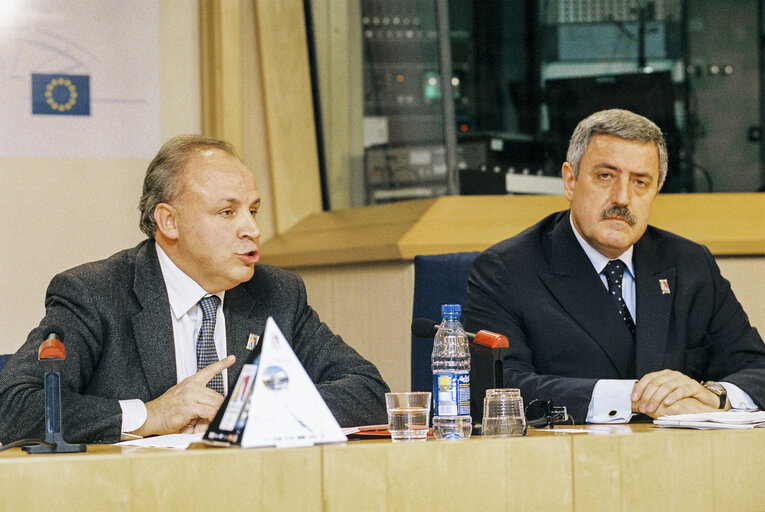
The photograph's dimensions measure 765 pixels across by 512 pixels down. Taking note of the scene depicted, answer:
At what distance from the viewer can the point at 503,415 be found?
5.67 ft

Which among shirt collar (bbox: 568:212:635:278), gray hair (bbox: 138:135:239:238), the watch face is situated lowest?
the watch face

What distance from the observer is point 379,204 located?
3.96m

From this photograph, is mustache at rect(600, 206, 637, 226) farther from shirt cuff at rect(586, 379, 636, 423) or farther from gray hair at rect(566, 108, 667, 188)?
shirt cuff at rect(586, 379, 636, 423)

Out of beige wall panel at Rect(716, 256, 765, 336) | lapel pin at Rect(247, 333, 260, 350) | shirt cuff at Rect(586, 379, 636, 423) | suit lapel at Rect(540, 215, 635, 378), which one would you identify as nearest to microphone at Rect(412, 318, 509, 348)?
shirt cuff at Rect(586, 379, 636, 423)

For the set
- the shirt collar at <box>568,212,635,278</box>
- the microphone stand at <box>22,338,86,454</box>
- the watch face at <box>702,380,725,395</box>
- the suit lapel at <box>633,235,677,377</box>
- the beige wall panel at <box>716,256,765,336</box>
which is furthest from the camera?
the beige wall panel at <box>716,256,765,336</box>

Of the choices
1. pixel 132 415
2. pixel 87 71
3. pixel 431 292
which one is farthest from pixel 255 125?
pixel 132 415

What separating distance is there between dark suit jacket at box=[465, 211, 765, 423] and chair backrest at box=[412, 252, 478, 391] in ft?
0.19

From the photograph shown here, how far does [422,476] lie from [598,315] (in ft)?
3.95

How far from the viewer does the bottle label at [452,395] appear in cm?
174

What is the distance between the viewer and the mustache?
2.58 meters

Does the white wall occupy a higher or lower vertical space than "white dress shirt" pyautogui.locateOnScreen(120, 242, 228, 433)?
higher

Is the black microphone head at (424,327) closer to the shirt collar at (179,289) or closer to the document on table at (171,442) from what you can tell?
the document on table at (171,442)

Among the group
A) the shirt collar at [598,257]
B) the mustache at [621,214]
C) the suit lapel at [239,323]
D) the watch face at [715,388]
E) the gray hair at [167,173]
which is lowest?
the watch face at [715,388]

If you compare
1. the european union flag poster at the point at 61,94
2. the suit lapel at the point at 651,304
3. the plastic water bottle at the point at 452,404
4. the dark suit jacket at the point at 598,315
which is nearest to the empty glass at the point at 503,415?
the plastic water bottle at the point at 452,404
